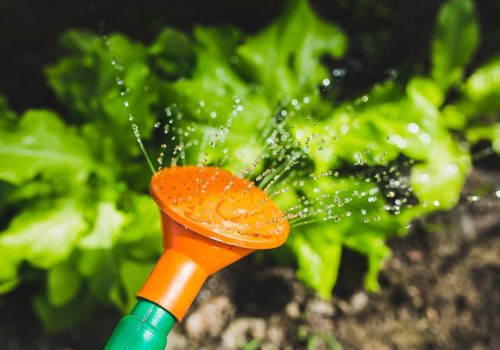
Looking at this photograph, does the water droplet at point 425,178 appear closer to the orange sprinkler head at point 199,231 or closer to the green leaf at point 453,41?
the green leaf at point 453,41

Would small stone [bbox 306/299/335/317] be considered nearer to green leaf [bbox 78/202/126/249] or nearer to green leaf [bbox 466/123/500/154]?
green leaf [bbox 78/202/126/249]

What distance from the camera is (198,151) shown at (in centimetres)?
139

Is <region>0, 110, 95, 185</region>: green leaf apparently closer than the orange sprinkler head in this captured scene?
No

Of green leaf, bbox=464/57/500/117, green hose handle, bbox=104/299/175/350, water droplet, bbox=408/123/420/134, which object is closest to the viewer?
green hose handle, bbox=104/299/175/350

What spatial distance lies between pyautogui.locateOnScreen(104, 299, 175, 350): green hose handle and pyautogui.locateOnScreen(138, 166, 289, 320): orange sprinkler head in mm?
15

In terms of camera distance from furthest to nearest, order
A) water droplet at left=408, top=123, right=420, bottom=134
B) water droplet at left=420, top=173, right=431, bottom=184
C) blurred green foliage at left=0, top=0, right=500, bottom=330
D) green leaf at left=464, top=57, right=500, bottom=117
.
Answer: green leaf at left=464, top=57, right=500, bottom=117 < water droplet at left=420, top=173, right=431, bottom=184 < water droplet at left=408, top=123, right=420, bottom=134 < blurred green foliage at left=0, top=0, right=500, bottom=330

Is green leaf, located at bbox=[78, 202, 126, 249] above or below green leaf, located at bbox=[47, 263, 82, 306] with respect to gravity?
above

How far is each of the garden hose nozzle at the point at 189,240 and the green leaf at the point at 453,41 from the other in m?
1.33

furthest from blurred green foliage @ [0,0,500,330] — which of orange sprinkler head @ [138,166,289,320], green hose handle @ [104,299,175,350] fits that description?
green hose handle @ [104,299,175,350]

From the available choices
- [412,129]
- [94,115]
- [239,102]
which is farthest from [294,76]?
[94,115]

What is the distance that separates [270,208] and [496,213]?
1.44 metres

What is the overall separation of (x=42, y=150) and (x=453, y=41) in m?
1.48

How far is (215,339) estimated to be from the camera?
171 centimetres

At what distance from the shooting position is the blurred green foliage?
1.42m
